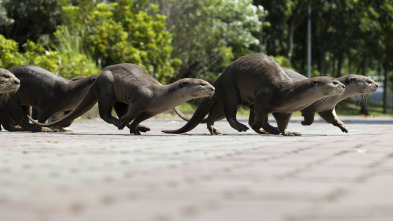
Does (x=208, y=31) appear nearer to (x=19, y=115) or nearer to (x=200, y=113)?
(x=200, y=113)

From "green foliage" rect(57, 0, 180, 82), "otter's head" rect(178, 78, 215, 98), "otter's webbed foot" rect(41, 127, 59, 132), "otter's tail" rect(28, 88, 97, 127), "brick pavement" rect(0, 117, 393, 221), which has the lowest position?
"otter's webbed foot" rect(41, 127, 59, 132)

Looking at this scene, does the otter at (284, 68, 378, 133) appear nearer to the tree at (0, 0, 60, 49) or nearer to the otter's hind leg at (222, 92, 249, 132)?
the otter's hind leg at (222, 92, 249, 132)

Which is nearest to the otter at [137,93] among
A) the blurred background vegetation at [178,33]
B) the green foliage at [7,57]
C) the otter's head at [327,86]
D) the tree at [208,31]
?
the otter's head at [327,86]

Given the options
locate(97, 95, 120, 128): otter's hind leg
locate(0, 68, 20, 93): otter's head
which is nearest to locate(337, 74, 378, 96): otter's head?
locate(97, 95, 120, 128): otter's hind leg

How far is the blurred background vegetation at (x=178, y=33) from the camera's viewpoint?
23.6 meters

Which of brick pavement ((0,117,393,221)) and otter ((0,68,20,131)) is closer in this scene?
brick pavement ((0,117,393,221))

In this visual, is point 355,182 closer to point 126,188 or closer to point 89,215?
point 126,188

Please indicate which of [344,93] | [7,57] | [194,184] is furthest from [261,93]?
[7,57]

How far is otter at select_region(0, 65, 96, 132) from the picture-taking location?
12.1 metres

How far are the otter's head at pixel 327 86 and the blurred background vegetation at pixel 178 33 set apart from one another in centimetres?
231

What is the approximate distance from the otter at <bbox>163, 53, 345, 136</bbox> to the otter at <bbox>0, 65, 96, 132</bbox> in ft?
5.55

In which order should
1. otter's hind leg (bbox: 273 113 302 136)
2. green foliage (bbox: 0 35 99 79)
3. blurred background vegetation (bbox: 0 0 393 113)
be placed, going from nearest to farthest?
otter's hind leg (bbox: 273 113 302 136)
green foliage (bbox: 0 35 99 79)
blurred background vegetation (bbox: 0 0 393 113)

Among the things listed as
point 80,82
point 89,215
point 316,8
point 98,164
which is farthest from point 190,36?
point 89,215

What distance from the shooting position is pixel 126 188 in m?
4.27
